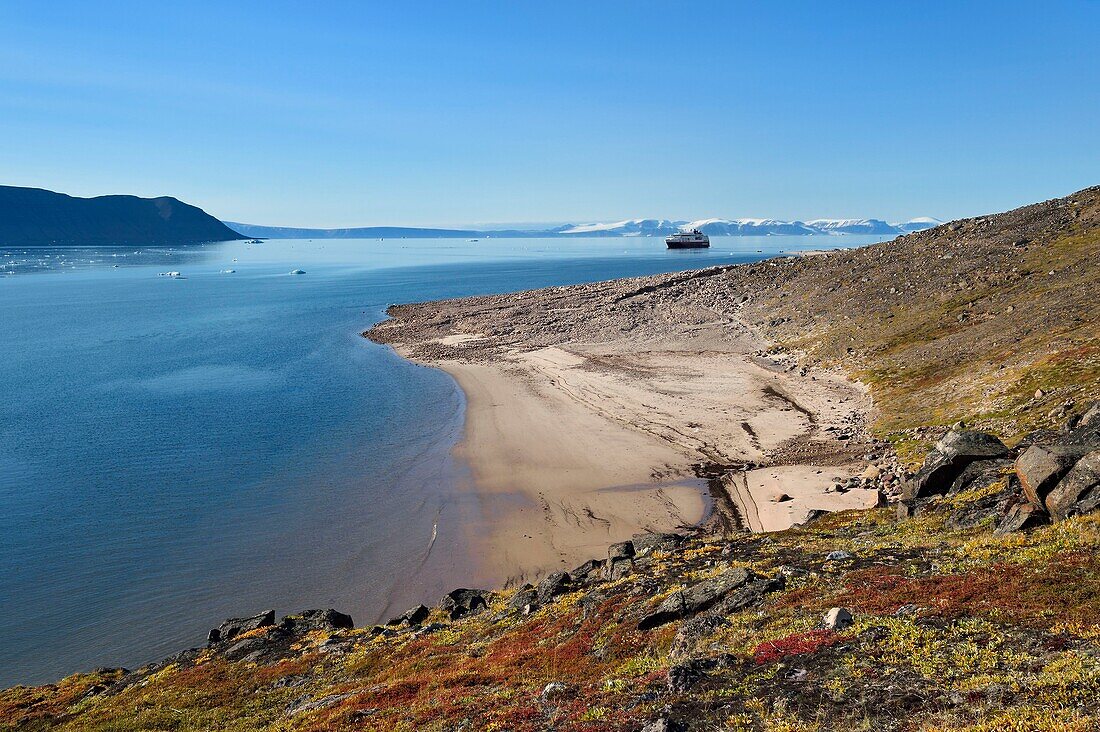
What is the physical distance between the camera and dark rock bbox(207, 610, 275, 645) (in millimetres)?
23266

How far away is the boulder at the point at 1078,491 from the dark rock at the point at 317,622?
72.2 feet

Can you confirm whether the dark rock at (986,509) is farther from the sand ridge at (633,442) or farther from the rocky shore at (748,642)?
the sand ridge at (633,442)

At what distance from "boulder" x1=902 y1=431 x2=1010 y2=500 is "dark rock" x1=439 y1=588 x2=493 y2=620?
15.7 m

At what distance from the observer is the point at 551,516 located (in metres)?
33.3

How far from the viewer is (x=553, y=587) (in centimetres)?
2286

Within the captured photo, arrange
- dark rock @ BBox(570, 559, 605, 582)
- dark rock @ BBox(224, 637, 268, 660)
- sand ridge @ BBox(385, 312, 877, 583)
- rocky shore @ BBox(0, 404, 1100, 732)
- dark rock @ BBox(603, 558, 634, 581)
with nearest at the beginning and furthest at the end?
rocky shore @ BBox(0, 404, 1100, 732) → dark rock @ BBox(224, 637, 268, 660) → dark rock @ BBox(603, 558, 634, 581) → dark rock @ BBox(570, 559, 605, 582) → sand ridge @ BBox(385, 312, 877, 583)

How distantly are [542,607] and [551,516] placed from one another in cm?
1185

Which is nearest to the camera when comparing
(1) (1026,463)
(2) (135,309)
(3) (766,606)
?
(3) (766,606)

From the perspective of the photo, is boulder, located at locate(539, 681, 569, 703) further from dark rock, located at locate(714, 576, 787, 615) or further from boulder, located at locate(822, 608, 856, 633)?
boulder, located at locate(822, 608, 856, 633)

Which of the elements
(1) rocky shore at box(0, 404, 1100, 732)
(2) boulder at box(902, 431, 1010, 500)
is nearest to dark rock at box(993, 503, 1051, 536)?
(1) rocky shore at box(0, 404, 1100, 732)

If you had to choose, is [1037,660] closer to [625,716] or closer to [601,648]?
[625,716]

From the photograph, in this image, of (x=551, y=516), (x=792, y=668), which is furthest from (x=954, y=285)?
(x=792, y=668)

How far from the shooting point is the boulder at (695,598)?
17375 mm

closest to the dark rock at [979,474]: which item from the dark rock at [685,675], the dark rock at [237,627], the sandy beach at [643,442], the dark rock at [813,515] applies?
the dark rock at [813,515]
